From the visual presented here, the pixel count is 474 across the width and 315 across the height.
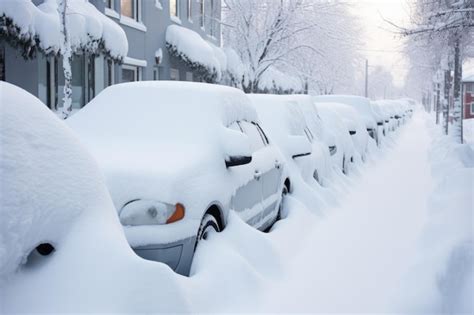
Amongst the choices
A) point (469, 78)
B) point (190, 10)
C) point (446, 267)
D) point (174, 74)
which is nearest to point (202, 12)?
point (190, 10)

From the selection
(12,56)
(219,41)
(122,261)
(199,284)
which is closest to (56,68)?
(12,56)

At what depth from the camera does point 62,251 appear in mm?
2746

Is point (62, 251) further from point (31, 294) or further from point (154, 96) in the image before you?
point (154, 96)

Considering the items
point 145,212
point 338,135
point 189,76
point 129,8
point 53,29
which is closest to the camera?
point 145,212

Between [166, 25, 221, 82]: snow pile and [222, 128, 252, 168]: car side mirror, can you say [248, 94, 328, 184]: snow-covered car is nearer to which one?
[222, 128, 252, 168]: car side mirror

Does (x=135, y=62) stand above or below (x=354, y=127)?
above

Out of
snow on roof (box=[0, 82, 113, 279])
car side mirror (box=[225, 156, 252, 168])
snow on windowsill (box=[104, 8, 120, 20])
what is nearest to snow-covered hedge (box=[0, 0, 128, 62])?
snow on windowsill (box=[104, 8, 120, 20])

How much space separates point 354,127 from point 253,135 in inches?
292

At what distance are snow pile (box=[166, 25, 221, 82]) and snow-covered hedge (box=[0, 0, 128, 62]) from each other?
6081mm

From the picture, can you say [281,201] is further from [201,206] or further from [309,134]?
[201,206]

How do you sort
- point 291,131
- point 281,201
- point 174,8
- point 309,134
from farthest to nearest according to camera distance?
point 174,8
point 309,134
point 291,131
point 281,201

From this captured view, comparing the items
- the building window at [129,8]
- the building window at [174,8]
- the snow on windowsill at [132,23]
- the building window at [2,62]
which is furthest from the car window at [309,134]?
the building window at [174,8]

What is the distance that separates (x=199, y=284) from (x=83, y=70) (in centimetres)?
1221

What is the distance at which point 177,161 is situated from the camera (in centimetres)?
445
